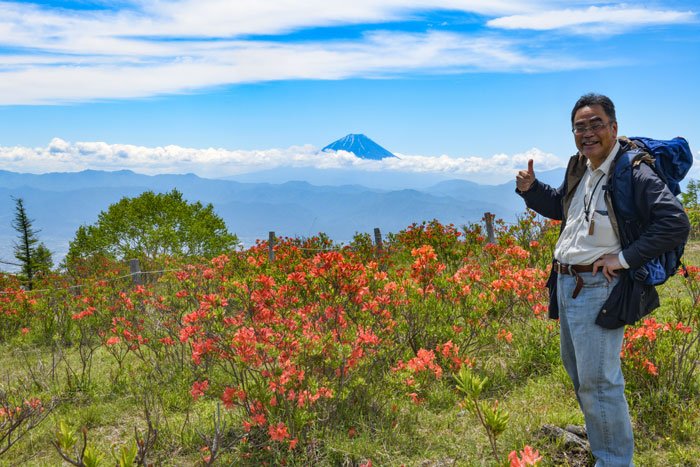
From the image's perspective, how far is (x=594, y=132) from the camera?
9.16 ft

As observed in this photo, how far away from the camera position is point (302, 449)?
365 cm

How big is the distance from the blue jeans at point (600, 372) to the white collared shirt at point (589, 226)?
0.38ft

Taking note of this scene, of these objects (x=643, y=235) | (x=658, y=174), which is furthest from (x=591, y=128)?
(x=643, y=235)

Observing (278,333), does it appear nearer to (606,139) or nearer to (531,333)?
(606,139)

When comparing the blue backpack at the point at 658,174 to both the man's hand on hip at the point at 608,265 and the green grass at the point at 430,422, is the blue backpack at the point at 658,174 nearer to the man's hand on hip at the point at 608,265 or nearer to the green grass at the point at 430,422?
the man's hand on hip at the point at 608,265

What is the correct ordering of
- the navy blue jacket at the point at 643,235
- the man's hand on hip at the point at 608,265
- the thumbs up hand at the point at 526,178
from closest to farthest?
the navy blue jacket at the point at 643,235 < the man's hand on hip at the point at 608,265 < the thumbs up hand at the point at 526,178

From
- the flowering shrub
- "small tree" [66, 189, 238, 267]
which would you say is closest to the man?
the flowering shrub

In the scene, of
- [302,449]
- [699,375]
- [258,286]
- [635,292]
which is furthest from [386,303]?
[699,375]

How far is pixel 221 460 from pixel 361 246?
7.23 m

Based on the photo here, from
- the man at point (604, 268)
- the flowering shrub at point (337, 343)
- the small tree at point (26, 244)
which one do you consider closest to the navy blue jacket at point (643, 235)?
the man at point (604, 268)

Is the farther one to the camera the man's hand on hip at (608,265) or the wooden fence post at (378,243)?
the wooden fence post at (378,243)

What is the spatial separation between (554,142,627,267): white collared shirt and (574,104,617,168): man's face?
6 cm

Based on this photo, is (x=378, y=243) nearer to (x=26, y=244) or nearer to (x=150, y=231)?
(x=150, y=231)

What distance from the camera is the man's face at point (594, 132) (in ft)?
9.10
